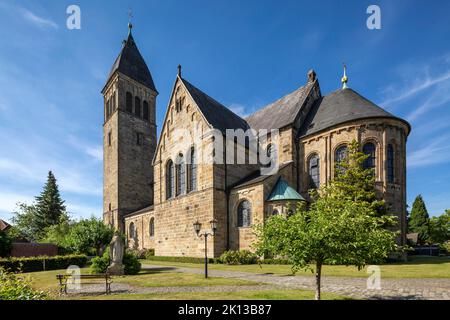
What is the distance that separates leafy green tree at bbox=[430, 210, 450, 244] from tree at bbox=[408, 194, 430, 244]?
8.66 feet

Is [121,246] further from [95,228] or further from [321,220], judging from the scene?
[321,220]

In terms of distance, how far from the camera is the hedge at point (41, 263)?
20.4 metres

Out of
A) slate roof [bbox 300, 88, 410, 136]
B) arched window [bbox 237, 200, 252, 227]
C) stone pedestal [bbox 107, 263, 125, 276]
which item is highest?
slate roof [bbox 300, 88, 410, 136]

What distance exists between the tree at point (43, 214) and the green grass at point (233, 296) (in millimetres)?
47033

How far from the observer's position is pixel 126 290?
1180cm

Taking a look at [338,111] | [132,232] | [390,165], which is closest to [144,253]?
[132,232]

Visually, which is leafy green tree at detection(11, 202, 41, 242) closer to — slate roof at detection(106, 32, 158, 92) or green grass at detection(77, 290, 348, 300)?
slate roof at detection(106, 32, 158, 92)

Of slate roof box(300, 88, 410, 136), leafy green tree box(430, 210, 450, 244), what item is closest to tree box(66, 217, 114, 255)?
slate roof box(300, 88, 410, 136)

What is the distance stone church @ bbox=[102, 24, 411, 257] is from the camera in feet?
82.6

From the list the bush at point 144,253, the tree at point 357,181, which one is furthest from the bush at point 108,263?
the bush at point 144,253

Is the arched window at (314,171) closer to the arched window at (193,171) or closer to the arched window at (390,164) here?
the arched window at (390,164)

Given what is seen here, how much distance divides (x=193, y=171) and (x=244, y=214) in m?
7.30

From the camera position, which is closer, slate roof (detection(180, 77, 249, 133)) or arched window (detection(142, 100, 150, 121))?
slate roof (detection(180, 77, 249, 133))
